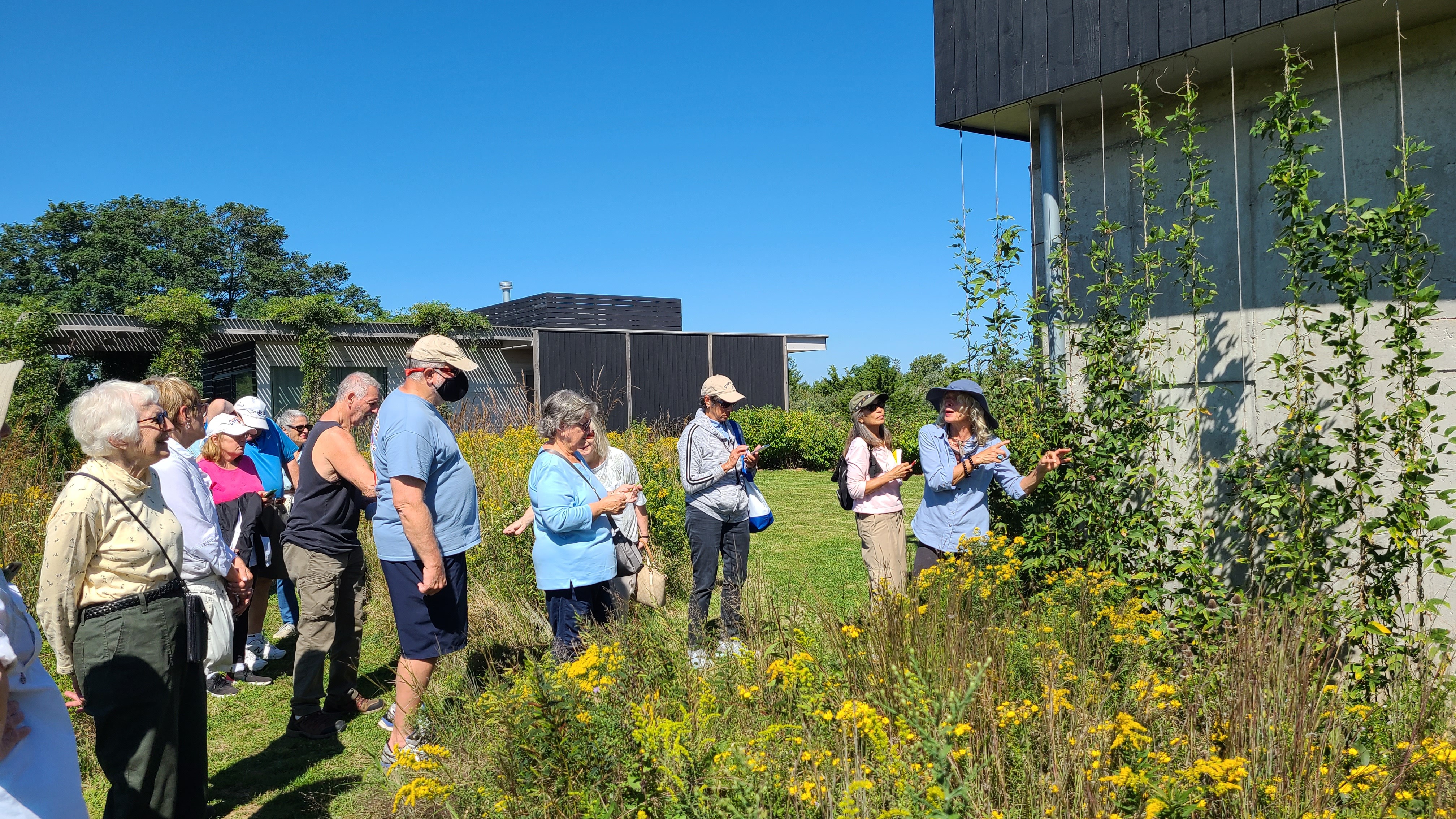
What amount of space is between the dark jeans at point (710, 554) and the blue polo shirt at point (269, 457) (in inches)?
116

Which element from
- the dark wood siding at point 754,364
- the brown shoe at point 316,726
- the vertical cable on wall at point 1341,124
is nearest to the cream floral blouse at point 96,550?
the brown shoe at point 316,726

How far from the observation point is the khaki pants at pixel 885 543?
203 inches

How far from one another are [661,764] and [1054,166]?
472 centimetres

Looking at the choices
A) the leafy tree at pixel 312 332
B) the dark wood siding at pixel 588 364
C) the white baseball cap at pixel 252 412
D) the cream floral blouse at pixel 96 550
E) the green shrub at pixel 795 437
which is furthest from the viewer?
the dark wood siding at pixel 588 364

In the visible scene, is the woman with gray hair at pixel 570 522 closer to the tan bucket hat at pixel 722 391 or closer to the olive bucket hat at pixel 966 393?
the tan bucket hat at pixel 722 391

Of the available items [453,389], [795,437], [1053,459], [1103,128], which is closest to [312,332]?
[795,437]

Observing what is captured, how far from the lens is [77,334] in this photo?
771 inches

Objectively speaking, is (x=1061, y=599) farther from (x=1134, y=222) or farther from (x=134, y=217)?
(x=134, y=217)

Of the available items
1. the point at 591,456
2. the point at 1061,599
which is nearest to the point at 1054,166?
the point at 1061,599

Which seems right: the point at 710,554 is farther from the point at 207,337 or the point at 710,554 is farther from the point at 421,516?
the point at 207,337

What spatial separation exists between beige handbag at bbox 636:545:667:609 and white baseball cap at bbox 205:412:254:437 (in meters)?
2.67

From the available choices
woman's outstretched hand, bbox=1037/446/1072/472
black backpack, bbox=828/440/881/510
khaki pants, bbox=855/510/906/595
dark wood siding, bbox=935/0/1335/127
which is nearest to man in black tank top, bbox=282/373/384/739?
black backpack, bbox=828/440/881/510

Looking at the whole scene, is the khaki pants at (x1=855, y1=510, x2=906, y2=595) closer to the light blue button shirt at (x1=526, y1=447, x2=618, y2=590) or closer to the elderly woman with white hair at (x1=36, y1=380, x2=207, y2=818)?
the light blue button shirt at (x1=526, y1=447, x2=618, y2=590)

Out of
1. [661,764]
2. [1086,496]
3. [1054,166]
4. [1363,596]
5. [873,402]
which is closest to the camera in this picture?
[661,764]
